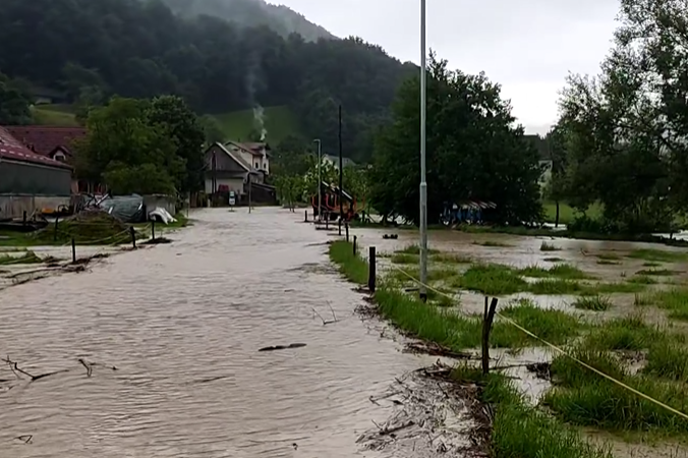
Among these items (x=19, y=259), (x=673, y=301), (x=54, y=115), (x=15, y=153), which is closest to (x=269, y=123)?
(x=54, y=115)

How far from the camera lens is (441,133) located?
57.9 m

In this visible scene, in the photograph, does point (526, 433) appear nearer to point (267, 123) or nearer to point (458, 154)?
point (458, 154)

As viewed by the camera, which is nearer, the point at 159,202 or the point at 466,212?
the point at 159,202

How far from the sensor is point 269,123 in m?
157

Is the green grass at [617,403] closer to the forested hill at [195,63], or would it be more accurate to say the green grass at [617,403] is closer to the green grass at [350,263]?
the green grass at [350,263]

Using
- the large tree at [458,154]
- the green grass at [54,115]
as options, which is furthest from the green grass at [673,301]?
the green grass at [54,115]

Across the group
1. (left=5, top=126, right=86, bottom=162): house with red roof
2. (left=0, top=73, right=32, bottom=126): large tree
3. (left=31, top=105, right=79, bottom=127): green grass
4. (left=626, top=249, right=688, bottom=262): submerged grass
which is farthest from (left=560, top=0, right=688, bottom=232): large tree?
(left=31, top=105, right=79, bottom=127): green grass

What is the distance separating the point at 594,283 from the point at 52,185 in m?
34.1

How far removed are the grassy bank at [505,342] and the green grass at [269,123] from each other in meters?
135

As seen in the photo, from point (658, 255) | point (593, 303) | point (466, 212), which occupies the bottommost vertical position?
point (658, 255)

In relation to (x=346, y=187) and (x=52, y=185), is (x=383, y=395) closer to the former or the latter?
(x=52, y=185)

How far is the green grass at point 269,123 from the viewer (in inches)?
6038

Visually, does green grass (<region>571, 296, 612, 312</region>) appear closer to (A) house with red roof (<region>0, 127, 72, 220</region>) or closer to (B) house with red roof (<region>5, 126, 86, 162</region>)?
(A) house with red roof (<region>0, 127, 72, 220</region>)

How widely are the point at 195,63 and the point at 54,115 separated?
33.1 metres
